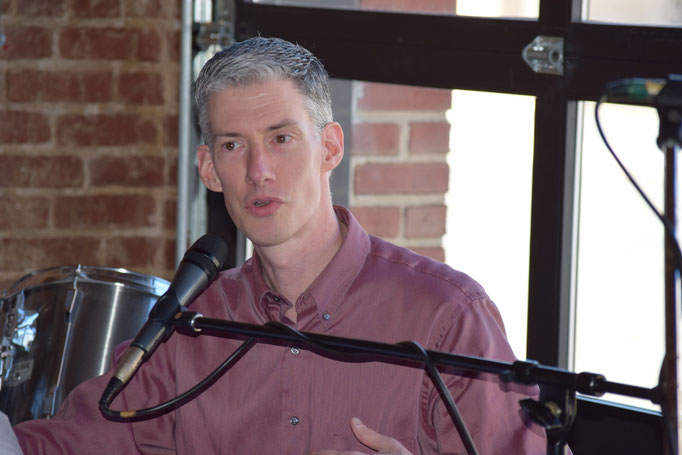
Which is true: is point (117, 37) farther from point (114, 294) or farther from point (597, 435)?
point (597, 435)

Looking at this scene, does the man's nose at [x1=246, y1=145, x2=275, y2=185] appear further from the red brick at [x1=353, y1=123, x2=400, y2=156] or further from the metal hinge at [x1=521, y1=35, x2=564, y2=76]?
the red brick at [x1=353, y1=123, x2=400, y2=156]

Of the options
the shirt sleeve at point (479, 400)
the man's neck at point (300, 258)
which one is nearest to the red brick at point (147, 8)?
the man's neck at point (300, 258)

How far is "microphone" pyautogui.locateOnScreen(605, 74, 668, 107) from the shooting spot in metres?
0.82

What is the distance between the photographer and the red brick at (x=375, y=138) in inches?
92.2

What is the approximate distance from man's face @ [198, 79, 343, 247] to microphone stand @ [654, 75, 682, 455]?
0.77 meters

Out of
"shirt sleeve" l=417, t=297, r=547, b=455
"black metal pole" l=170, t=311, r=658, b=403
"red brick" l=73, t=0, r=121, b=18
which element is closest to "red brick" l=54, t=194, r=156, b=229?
"red brick" l=73, t=0, r=121, b=18

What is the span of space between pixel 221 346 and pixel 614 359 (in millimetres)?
863

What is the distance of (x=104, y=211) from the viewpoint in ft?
8.48

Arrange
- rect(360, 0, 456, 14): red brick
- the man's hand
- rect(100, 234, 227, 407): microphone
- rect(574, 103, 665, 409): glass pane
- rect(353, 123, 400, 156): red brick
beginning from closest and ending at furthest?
rect(100, 234, 227, 407): microphone
the man's hand
rect(574, 103, 665, 409): glass pane
rect(360, 0, 456, 14): red brick
rect(353, 123, 400, 156): red brick

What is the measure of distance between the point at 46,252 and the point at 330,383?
4.44 ft

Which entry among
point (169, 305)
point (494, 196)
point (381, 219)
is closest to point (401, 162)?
point (381, 219)

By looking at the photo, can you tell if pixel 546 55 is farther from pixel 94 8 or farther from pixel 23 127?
pixel 23 127

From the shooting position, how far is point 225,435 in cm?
154

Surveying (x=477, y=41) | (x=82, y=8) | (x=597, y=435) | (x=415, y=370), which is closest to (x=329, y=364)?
(x=415, y=370)
